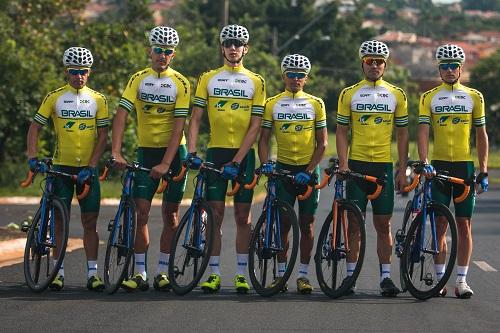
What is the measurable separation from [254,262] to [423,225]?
1.49 metres

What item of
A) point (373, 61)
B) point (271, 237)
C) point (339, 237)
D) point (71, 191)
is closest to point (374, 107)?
point (373, 61)

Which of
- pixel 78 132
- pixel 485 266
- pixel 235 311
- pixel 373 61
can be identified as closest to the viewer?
pixel 235 311

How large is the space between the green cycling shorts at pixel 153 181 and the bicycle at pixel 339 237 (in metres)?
1.24

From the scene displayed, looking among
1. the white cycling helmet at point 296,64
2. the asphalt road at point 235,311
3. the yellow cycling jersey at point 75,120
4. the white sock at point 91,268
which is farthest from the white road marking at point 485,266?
the yellow cycling jersey at point 75,120

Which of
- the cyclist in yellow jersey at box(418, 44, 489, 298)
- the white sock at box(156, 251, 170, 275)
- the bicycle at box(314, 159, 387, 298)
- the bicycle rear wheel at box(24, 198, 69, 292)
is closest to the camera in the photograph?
the bicycle at box(314, 159, 387, 298)

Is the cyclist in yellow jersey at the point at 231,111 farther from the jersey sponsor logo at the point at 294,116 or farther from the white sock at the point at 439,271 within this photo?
the white sock at the point at 439,271

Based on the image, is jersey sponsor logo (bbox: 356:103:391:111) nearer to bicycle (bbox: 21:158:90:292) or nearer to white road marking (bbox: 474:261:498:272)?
bicycle (bbox: 21:158:90:292)

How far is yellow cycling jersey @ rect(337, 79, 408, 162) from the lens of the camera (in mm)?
13391

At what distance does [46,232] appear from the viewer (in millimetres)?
13648

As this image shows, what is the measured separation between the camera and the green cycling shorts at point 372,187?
1346cm

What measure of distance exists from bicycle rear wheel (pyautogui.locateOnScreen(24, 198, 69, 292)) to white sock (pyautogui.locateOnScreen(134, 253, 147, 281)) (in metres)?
0.64

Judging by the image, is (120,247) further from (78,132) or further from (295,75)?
(295,75)

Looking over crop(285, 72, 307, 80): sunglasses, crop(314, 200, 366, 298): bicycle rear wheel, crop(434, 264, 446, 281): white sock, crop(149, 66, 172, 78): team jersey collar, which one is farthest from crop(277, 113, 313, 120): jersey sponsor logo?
crop(434, 264, 446, 281): white sock

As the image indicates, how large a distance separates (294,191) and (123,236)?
157cm
